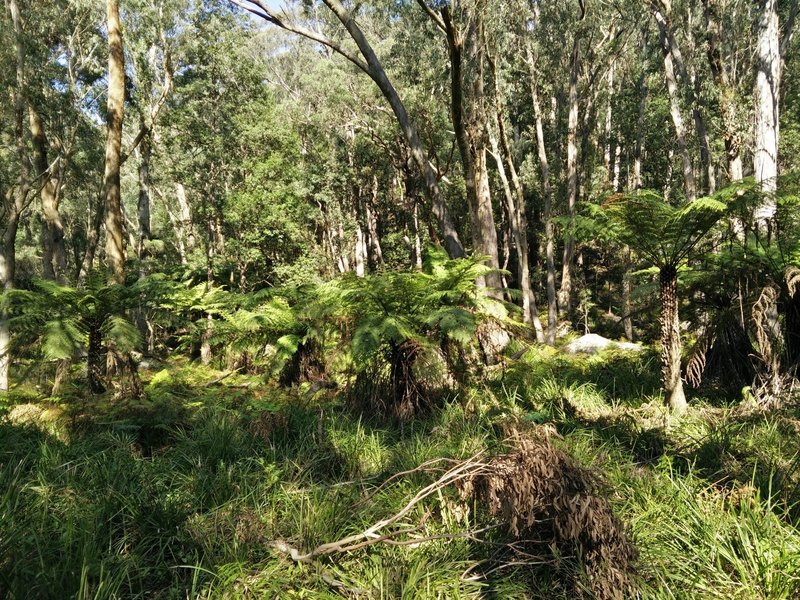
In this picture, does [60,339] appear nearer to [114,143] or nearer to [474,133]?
[114,143]

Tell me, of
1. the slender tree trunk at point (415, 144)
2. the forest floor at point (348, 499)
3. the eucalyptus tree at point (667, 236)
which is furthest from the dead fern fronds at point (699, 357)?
the slender tree trunk at point (415, 144)

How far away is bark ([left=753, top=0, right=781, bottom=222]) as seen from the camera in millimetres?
5285

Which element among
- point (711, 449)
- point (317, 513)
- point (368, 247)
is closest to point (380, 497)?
point (317, 513)

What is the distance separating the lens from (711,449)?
367cm

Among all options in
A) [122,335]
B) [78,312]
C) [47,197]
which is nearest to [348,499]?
[122,335]

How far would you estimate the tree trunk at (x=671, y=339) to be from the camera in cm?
458

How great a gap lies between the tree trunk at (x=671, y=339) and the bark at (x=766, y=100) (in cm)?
169

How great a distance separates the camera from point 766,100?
541cm

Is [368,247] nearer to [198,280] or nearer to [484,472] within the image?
[198,280]

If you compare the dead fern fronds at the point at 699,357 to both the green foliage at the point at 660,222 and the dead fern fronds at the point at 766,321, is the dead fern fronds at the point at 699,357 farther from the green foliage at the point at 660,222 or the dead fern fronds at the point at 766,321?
the green foliage at the point at 660,222

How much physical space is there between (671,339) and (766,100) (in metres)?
3.30

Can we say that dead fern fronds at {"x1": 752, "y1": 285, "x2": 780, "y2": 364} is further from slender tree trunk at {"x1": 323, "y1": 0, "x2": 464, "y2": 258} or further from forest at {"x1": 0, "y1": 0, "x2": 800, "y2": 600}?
slender tree trunk at {"x1": 323, "y1": 0, "x2": 464, "y2": 258}

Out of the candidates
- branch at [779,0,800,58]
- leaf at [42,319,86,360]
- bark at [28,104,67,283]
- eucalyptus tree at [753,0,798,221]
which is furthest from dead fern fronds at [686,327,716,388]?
bark at [28,104,67,283]

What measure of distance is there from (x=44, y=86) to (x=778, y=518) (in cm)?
1860
